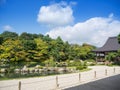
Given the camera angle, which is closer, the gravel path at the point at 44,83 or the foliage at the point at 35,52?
the gravel path at the point at 44,83

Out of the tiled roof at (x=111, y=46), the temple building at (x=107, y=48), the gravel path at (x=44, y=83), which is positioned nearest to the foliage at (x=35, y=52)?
the temple building at (x=107, y=48)

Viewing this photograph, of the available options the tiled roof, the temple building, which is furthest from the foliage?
the tiled roof

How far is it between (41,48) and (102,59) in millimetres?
13848

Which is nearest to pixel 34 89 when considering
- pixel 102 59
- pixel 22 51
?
pixel 22 51

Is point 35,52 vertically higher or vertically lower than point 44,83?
higher

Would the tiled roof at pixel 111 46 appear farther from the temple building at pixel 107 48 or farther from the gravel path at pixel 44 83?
the gravel path at pixel 44 83

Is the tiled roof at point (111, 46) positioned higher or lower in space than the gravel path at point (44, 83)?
higher

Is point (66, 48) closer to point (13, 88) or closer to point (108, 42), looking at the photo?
point (108, 42)

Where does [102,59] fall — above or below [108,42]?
below

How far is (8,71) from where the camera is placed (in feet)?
75.9

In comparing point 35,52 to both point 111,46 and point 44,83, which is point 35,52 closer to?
point 111,46

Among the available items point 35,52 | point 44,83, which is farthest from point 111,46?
point 44,83

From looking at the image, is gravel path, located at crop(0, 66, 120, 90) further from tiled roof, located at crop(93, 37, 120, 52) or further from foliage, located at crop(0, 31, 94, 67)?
tiled roof, located at crop(93, 37, 120, 52)

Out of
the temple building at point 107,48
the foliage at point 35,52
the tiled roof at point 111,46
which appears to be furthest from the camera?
the temple building at point 107,48
